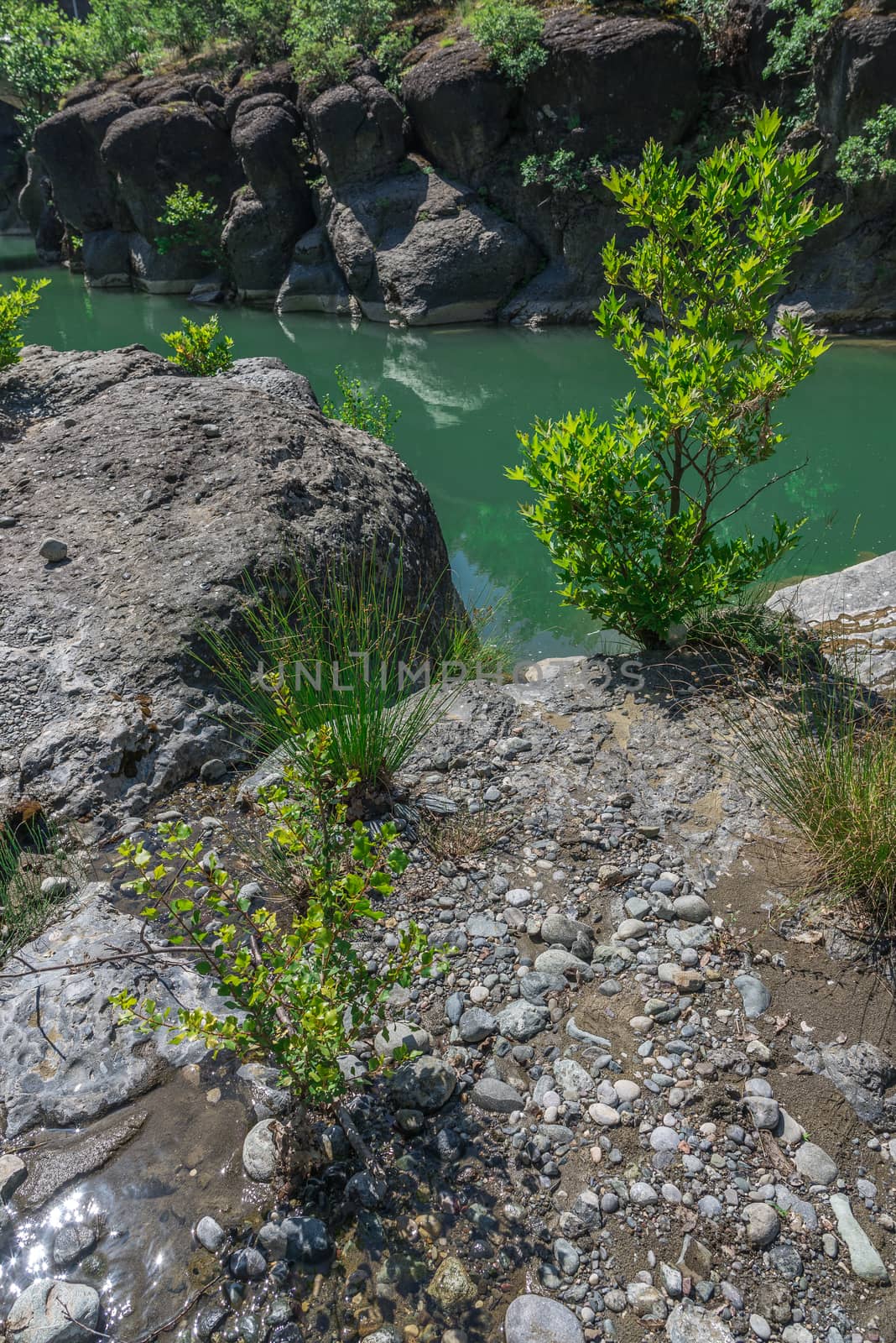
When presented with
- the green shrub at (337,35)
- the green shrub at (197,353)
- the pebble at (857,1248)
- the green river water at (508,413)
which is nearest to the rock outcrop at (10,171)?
the green river water at (508,413)

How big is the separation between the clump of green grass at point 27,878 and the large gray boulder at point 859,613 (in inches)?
123

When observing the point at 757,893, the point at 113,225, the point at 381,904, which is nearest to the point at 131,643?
the point at 381,904

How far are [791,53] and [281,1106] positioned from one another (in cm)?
1888

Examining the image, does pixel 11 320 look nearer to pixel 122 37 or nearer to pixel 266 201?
pixel 266 201

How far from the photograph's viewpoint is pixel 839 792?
2.59m

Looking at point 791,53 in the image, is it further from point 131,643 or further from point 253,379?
point 131,643

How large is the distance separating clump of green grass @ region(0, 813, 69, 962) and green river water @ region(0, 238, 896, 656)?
2.67 m

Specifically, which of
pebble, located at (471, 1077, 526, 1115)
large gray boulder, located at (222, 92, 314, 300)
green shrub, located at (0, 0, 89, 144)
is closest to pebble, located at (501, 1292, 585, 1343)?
pebble, located at (471, 1077, 526, 1115)

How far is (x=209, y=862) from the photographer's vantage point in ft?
6.28

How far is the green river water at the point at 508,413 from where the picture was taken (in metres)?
7.83

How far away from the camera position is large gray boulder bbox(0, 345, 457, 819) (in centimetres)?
343

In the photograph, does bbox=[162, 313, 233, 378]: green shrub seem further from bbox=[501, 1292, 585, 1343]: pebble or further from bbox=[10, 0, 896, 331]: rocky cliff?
bbox=[10, 0, 896, 331]: rocky cliff

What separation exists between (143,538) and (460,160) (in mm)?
17574

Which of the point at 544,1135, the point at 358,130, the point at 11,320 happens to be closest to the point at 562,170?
the point at 358,130
